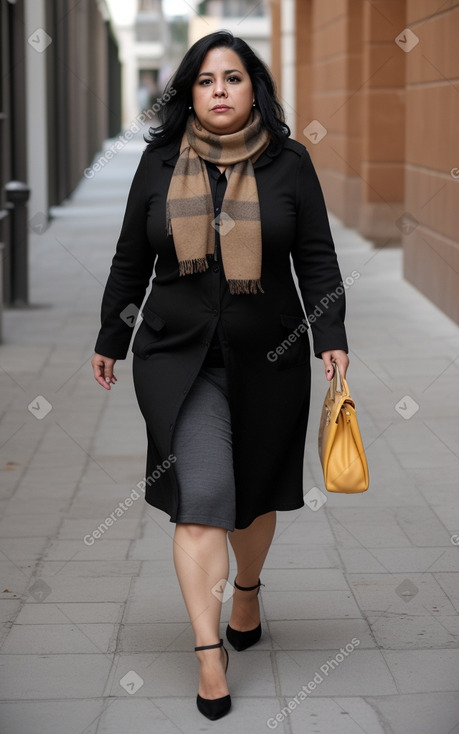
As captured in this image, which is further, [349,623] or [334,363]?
[349,623]

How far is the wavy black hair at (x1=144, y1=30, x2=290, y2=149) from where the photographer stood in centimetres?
A: 349

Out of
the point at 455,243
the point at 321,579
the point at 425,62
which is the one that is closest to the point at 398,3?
the point at 425,62

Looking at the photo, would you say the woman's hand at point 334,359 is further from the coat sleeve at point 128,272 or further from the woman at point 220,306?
the coat sleeve at point 128,272

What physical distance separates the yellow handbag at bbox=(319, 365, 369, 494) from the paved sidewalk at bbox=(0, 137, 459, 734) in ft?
2.00

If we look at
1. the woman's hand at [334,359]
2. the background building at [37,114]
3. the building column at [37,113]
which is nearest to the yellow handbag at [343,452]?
the woman's hand at [334,359]

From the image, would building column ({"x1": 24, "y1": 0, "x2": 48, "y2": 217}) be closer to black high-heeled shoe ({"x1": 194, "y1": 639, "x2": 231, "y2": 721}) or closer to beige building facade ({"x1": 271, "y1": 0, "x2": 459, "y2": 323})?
beige building facade ({"x1": 271, "y1": 0, "x2": 459, "y2": 323})

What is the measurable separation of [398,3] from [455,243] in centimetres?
614

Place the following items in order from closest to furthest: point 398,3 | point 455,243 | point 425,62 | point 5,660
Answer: point 5,660 < point 455,243 < point 425,62 < point 398,3

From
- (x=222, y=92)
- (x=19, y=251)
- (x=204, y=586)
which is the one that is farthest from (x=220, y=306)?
(x=19, y=251)

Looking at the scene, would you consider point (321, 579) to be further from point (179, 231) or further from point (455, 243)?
point (455, 243)

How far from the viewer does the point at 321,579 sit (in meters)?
4.48

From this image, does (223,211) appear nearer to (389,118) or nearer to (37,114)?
(389,118)

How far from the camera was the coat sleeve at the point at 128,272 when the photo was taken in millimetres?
3586

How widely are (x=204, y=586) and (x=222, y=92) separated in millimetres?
1339
